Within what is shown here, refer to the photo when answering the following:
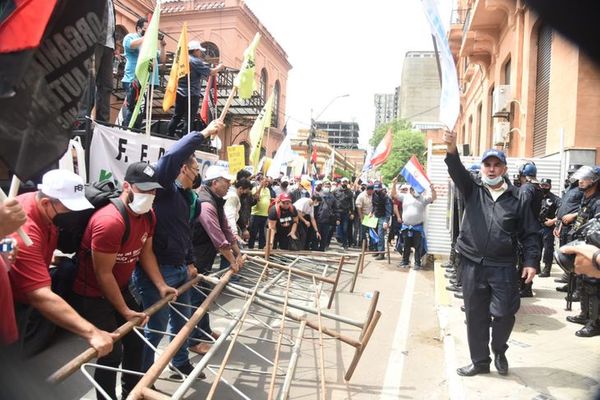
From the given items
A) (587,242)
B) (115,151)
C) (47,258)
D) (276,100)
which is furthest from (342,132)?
(587,242)

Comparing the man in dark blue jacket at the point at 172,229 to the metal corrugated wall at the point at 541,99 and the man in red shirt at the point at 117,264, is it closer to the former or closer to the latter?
the man in red shirt at the point at 117,264

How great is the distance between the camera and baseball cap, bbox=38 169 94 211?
2.61 meters

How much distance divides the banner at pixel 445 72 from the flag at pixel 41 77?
7.22 ft

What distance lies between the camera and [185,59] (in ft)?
25.6

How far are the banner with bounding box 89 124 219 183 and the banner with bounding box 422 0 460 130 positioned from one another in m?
4.57

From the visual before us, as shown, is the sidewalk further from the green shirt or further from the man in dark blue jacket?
the green shirt

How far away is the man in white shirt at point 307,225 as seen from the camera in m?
11.3

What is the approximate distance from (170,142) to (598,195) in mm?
6191

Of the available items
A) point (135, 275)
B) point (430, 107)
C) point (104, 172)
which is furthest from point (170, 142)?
point (430, 107)

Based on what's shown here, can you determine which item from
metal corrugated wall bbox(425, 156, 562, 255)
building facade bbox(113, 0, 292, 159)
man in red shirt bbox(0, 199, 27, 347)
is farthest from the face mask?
building facade bbox(113, 0, 292, 159)

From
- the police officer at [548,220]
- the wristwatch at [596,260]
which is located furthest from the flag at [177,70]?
the wristwatch at [596,260]

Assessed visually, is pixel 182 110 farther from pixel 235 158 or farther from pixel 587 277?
pixel 587 277

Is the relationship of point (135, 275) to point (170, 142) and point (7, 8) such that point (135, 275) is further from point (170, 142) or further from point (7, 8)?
point (170, 142)

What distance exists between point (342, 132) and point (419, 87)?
3678cm
